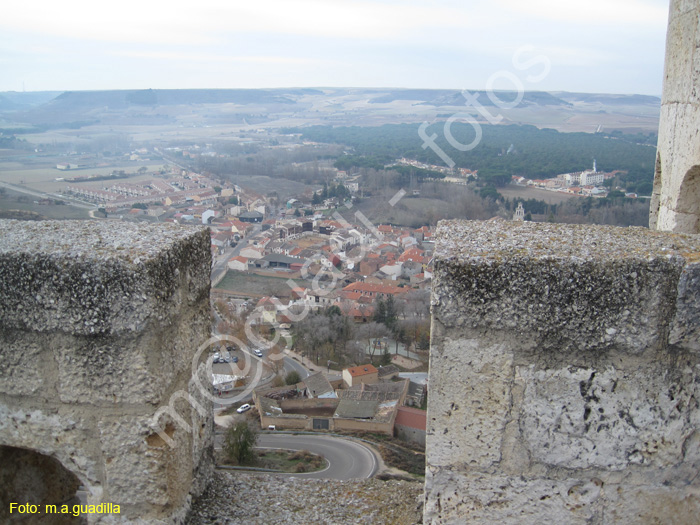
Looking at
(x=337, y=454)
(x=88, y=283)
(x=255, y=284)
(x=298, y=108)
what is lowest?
(x=255, y=284)

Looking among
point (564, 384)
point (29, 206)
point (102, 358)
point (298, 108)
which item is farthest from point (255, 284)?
point (298, 108)

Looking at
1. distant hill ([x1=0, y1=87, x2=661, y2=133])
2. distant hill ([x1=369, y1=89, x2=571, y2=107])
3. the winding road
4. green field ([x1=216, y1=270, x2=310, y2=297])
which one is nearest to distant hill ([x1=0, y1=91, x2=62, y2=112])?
distant hill ([x1=0, y1=87, x2=661, y2=133])

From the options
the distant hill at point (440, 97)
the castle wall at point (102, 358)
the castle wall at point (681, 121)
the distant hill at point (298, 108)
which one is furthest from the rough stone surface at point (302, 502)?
the distant hill at point (440, 97)

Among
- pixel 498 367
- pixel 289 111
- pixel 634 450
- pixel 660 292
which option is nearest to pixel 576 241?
pixel 660 292

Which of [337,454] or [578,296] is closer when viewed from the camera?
[578,296]

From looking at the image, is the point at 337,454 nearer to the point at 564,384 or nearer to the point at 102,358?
the point at 102,358

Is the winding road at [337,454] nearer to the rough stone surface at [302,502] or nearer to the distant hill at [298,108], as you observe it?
the rough stone surface at [302,502]
